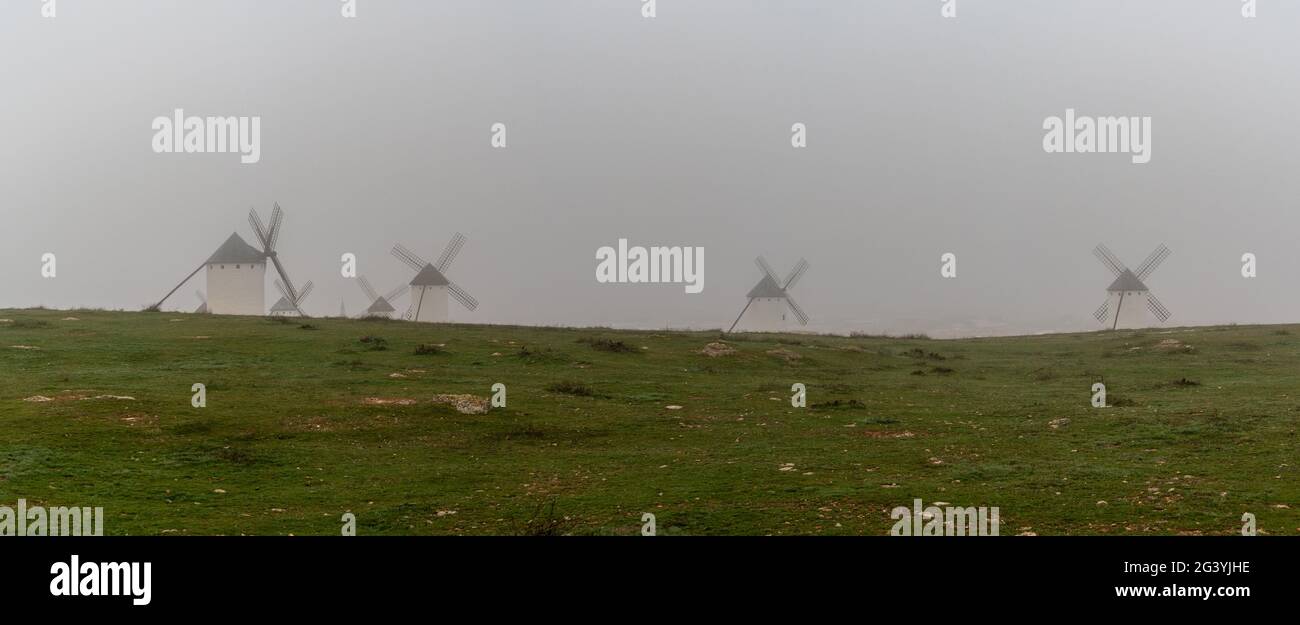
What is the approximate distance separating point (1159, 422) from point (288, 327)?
35.2 metres

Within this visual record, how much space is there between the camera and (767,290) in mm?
90750

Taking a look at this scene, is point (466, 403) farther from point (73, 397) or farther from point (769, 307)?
point (769, 307)

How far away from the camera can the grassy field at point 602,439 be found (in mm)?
15398

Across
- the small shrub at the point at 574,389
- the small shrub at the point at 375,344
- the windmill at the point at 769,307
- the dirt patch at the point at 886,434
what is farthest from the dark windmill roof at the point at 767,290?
the dirt patch at the point at 886,434

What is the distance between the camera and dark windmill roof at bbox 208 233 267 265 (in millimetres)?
69975

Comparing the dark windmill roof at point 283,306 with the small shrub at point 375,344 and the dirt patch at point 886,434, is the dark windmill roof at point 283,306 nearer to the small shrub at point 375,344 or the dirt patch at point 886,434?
the small shrub at point 375,344

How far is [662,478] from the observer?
1822 cm

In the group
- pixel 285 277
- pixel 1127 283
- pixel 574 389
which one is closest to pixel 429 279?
pixel 285 277

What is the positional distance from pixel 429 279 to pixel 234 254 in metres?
16.6

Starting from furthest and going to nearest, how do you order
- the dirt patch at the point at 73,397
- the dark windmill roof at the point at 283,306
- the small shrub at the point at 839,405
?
1. the dark windmill roof at the point at 283,306
2. the small shrub at the point at 839,405
3. the dirt patch at the point at 73,397

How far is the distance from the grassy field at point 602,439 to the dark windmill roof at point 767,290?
165ft

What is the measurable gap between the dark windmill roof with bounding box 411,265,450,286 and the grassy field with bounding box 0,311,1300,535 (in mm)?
41211

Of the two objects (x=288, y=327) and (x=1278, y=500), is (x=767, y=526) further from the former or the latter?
(x=288, y=327)
